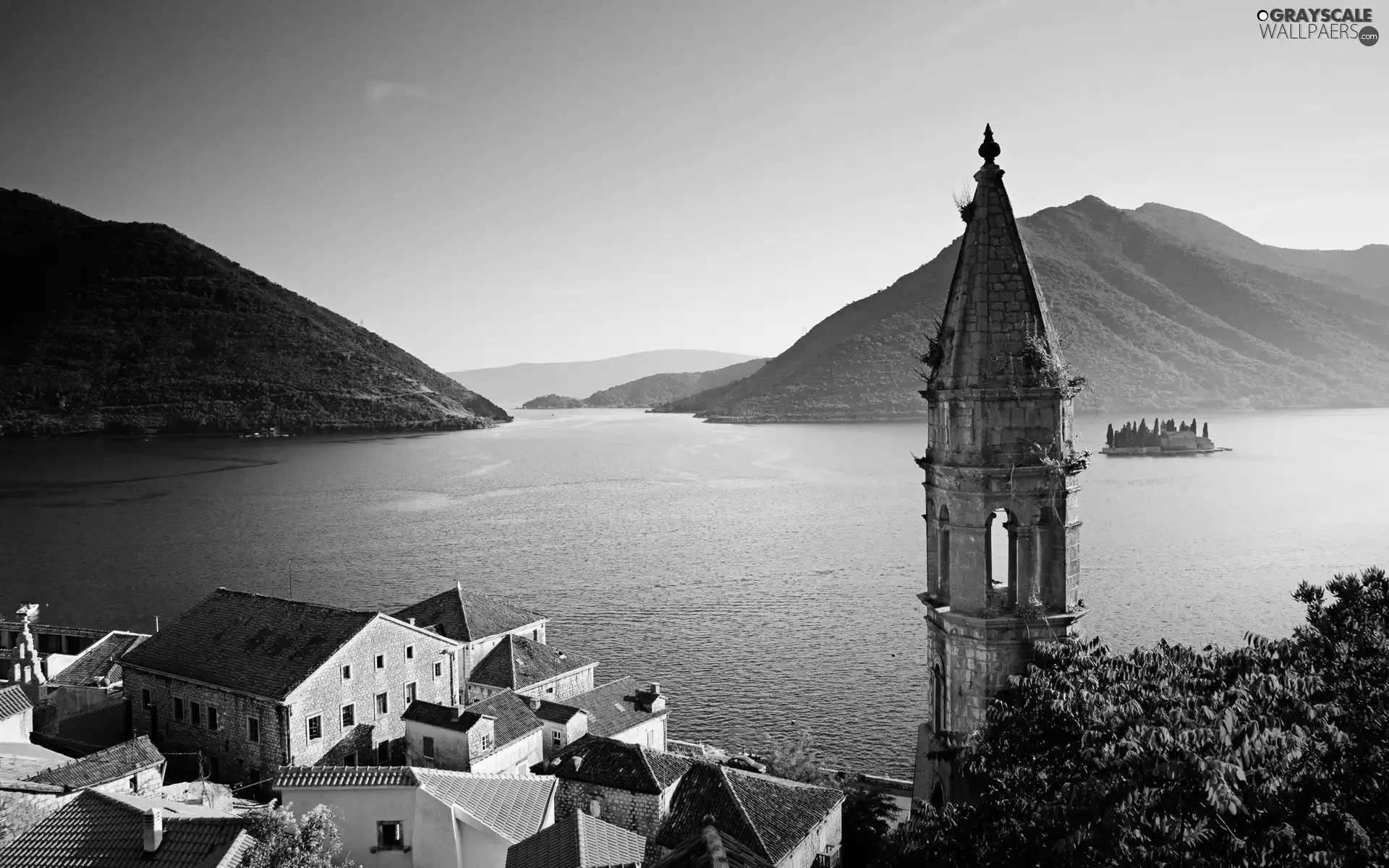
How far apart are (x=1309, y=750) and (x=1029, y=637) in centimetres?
345

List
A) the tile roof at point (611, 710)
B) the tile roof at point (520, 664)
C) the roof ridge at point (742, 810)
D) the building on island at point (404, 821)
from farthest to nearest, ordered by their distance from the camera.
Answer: the tile roof at point (520, 664)
the tile roof at point (611, 710)
the roof ridge at point (742, 810)
the building on island at point (404, 821)

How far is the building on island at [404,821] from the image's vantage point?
67.5ft

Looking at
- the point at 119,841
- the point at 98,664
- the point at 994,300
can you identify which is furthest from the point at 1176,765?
the point at 98,664

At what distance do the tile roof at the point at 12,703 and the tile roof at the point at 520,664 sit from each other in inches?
597

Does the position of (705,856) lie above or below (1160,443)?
above

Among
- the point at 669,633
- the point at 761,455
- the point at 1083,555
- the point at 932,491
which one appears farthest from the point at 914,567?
the point at 761,455

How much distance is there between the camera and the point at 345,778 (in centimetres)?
2133

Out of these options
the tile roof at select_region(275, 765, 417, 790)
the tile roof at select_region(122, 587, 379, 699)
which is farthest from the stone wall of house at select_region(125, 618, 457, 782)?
the tile roof at select_region(275, 765, 417, 790)

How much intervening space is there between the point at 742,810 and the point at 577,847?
222 inches

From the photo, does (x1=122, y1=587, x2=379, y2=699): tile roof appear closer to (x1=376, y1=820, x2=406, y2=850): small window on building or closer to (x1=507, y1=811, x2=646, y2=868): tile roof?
(x1=376, y1=820, x2=406, y2=850): small window on building

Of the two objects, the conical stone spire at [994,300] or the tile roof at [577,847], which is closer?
the conical stone spire at [994,300]

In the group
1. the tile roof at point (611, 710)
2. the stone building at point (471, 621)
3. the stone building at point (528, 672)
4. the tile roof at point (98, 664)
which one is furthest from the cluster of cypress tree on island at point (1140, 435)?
the tile roof at point (98, 664)

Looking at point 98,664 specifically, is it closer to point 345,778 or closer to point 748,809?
point 345,778

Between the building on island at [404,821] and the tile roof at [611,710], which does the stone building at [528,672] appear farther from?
the building on island at [404,821]
